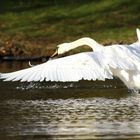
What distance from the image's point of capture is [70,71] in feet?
43.0

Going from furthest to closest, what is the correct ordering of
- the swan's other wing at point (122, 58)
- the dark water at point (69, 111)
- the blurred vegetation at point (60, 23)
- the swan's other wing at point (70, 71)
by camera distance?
the blurred vegetation at point (60, 23) → the swan's other wing at point (122, 58) → the swan's other wing at point (70, 71) → the dark water at point (69, 111)

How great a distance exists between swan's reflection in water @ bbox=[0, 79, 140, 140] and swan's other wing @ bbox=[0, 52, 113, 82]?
1.69 ft

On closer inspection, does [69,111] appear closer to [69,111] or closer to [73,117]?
[69,111]

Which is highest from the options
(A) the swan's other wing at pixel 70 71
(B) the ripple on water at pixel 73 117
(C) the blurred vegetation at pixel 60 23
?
(C) the blurred vegetation at pixel 60 23

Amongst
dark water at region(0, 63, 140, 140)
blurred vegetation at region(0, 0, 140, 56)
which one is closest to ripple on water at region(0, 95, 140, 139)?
dark water at region(0, 63, 140, 140)

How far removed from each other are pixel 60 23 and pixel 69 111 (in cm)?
1897

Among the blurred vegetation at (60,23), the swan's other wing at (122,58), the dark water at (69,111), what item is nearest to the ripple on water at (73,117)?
the dark water at (69,111)

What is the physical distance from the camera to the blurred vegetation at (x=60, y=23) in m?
29.0

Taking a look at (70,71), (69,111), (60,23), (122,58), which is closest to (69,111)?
(69,111)

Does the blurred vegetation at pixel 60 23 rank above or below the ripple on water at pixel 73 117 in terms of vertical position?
above

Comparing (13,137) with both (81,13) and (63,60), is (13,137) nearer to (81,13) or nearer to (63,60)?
(63,60)

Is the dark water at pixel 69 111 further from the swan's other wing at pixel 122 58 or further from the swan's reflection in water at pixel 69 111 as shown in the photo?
the swan's other wing at pixel 122 58

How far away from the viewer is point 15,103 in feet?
47.0

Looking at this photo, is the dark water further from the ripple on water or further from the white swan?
the white swan
